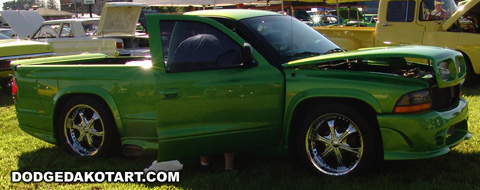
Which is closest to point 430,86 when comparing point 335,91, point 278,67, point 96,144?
point 335,91

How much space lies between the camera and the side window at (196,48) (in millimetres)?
4398

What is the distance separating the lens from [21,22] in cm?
1955

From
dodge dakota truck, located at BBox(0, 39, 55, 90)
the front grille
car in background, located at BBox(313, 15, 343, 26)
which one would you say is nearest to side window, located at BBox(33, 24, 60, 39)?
dodge dakota truck, located at BBox(0, 39, 55, 90)

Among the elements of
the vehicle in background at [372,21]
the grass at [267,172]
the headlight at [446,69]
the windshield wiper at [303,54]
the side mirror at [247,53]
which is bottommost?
the grass at [267,172]

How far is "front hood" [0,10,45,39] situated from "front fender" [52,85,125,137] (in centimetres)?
1503

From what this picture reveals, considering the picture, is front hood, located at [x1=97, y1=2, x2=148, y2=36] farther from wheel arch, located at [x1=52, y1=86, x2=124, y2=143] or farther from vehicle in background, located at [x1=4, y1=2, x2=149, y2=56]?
wheel arch, located at [x1=52, y1=86, x2=124, y2=143]

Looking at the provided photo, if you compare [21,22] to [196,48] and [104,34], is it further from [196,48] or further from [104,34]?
[196,48]

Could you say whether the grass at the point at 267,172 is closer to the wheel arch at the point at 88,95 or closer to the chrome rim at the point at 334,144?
the chrome rim at the point at 334,144

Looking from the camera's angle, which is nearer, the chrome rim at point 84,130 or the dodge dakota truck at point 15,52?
the chrome rim at point 84,130

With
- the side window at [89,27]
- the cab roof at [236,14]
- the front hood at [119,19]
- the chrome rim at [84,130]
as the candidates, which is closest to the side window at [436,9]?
the cab roof at [236,14]

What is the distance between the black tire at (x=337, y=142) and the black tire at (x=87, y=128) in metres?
1.94

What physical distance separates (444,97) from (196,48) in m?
2.24

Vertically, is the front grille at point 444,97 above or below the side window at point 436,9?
below

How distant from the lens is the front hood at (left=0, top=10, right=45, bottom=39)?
19.0 meters
